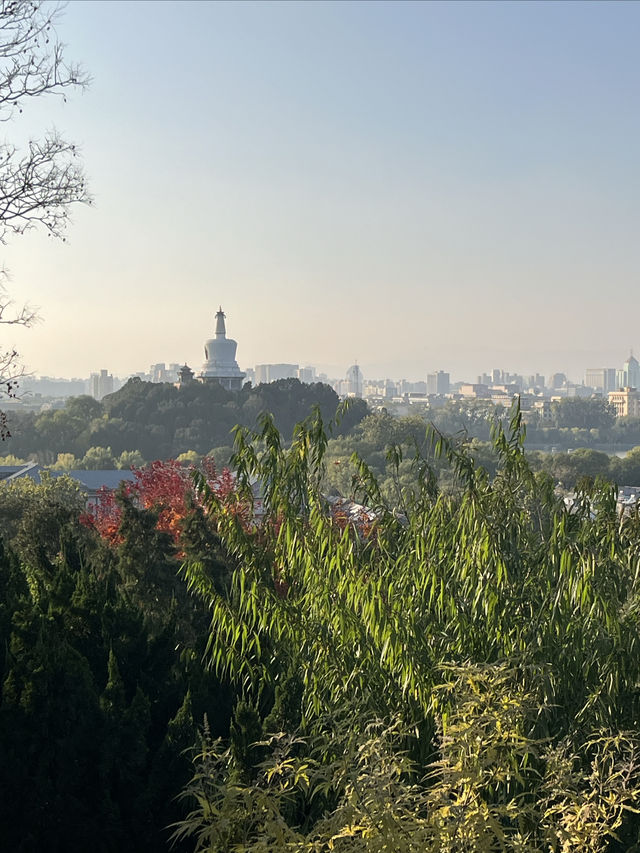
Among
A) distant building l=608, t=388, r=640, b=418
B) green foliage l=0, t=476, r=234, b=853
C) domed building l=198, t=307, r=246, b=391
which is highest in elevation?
domed building l=198, t=307, r=246, b=391

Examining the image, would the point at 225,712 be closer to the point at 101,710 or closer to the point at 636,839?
the point at 101,710

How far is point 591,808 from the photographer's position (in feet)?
9.67

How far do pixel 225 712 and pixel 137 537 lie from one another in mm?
4390

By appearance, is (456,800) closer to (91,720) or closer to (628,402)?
(91,720)

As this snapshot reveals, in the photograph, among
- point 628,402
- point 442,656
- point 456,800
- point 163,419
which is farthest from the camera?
point 628,402

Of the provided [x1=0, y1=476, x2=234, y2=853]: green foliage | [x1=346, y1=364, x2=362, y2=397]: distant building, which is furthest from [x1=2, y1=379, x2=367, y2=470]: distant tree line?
[x1=0, y1=476, x2=234, y2=853]: green foliage

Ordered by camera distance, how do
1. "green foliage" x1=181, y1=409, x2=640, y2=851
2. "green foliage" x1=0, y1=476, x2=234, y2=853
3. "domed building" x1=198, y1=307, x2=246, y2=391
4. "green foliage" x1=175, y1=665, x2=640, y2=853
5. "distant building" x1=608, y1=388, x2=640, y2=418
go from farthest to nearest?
"distant building" x1=608, y1=388, x2=640, y2=418 → "domed building" x1=198, y1=307, x2=246, y2=391 → "green foliage" x1=0, y1=476, x2=234, y2=853 → "green foliage" x1=181, y1=409, x2=640, y2=851 → "green foliage" x1=175, y1=665, x2=640, y2=853

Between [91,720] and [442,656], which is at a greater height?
[442,656]

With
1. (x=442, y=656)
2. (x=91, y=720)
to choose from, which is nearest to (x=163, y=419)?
(x=91, y=720)

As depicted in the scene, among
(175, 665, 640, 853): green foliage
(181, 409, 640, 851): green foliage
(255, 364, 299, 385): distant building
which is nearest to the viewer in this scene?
(175, 665, 640, 853): green foliage

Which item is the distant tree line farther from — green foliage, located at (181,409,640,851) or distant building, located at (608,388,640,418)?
distant building, located at (608,388,640,418)

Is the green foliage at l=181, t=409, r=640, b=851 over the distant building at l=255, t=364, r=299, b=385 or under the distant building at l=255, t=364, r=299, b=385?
under

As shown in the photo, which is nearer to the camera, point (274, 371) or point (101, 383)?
point (101, 383)

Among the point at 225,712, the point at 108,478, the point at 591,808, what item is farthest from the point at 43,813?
the point at 108,478
